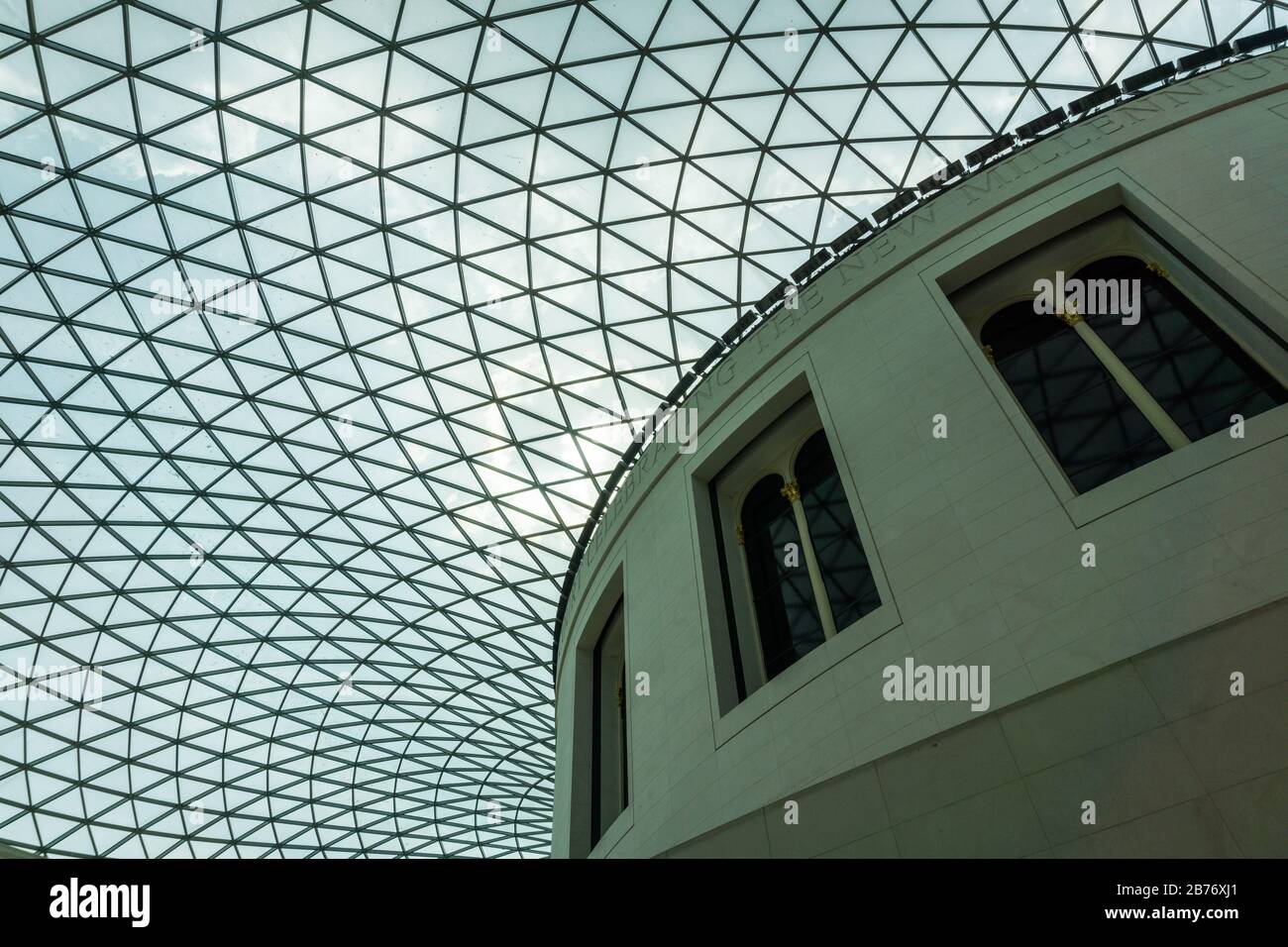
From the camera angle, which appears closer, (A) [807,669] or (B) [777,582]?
(A) [807,669]

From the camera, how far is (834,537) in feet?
54.2

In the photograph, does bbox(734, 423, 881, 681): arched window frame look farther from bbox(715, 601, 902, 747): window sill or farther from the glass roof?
the glass roof

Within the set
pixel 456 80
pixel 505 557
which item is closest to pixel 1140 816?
pixel 456 80

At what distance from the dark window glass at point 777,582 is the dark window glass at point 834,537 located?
526mm

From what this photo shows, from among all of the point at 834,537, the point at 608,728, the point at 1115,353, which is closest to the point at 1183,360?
the point at 1115,353

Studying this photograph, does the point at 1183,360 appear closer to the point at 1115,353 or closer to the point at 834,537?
the point at 1115,353

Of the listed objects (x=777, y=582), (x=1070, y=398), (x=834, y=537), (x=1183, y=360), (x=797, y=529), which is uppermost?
(x=1183, y=360)

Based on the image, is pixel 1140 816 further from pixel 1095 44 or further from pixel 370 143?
pixel 370 143

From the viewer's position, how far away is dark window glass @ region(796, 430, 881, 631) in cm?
1525

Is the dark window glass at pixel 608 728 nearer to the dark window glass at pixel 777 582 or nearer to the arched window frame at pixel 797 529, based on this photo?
the arched window frame at pixel 797 529

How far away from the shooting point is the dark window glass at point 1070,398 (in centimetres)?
1342

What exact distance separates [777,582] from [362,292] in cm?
1749

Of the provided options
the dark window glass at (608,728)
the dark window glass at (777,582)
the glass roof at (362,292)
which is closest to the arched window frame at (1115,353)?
the dark window glass at (777,582)
